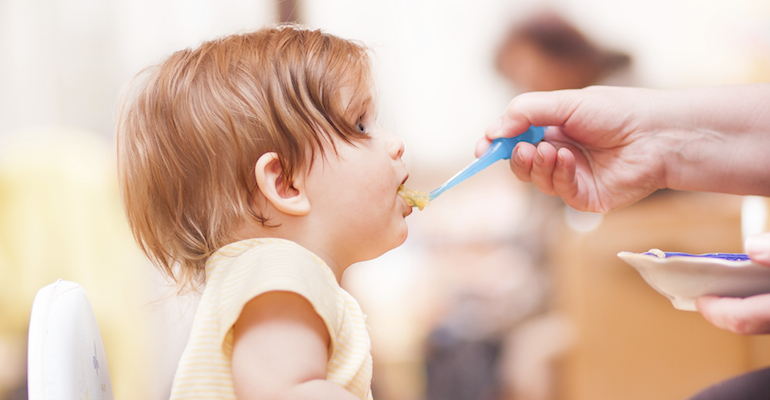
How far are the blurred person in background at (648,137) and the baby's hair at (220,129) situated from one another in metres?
0.29

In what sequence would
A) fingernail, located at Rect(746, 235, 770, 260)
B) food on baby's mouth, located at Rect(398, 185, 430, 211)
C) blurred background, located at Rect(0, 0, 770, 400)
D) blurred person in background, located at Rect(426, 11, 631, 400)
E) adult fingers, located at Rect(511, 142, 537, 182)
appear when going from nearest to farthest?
fingernail, located at Rect(746, 235, 770, 260)
food on baby's mouth, located at Rect(398, 185, 430, 211)
adult fingers, located at Rect(511, 142, 537, 182)
blurred background, located at Rect(0, 0, 770, 400)
blurred person in background, located at Rect(426, 11, 631, 400)

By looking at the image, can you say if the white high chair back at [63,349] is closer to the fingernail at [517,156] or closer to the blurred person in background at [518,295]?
the fingernail at [517,156]

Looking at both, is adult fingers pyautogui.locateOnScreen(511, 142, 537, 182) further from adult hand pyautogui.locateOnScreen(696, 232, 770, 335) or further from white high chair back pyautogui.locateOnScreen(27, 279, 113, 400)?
white high chair back pyautogui.locateOnScreen(27, 279, 113, 400)

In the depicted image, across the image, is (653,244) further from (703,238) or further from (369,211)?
(369,211)

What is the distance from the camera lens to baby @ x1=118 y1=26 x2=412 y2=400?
1.79 ft

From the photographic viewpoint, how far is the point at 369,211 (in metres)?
0.65

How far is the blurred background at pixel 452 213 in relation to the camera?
144 centimetres

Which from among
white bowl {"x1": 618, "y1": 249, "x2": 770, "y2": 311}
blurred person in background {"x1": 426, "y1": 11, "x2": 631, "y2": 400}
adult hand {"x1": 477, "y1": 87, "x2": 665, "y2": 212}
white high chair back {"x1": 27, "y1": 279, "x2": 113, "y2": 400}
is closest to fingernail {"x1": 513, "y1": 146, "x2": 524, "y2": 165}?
adult hand {"x1": 477, "y1": 87, "x2": 665, "y2": 212}

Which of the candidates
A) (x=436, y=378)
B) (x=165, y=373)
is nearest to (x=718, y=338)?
(x=436, y=378)

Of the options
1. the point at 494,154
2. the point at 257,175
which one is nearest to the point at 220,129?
the point at 257,175

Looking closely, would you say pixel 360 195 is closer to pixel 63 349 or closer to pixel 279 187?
pixel 279 187

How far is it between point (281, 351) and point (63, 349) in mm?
207

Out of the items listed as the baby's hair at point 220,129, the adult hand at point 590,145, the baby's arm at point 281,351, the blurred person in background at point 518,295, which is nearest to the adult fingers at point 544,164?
the adult hand at point 590,145

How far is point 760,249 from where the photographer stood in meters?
0.44
